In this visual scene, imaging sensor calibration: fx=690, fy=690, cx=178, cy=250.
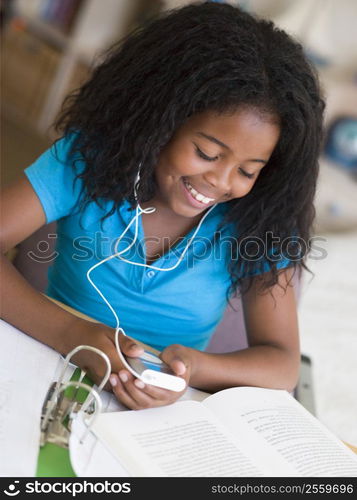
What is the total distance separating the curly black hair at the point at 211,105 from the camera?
1.02 meters

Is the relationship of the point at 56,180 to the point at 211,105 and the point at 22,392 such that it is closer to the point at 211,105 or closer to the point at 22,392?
the point at 211,105

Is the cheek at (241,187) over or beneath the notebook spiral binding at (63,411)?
over

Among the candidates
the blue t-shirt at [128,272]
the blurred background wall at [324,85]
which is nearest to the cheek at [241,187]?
the blue t-shirt at [128,272]

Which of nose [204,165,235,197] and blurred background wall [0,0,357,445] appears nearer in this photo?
nose [204,165,235,197]

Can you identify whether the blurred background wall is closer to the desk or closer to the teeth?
the teeth

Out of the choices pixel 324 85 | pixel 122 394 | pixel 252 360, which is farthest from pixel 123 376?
pixel 324 85

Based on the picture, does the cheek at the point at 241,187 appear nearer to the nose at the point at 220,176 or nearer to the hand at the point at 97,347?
the nose at the point at 220,176

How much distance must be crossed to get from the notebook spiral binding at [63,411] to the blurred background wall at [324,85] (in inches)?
61.2

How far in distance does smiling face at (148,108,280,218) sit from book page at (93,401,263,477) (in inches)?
13.9

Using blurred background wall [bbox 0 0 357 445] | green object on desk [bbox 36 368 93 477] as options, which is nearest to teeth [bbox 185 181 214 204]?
green object on desk [bbox 36 368 93 477]

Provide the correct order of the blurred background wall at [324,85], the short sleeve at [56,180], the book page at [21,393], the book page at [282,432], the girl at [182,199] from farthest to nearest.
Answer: the blurred background wall at [324,85]
the short sleeve at [56,180]
the girl at [182,199]
the book page at [282,432]
the book page at [21,393]

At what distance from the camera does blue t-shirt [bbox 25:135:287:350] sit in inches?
46.1

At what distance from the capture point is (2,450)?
2.35 ft

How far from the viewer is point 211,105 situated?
3.37 feet
